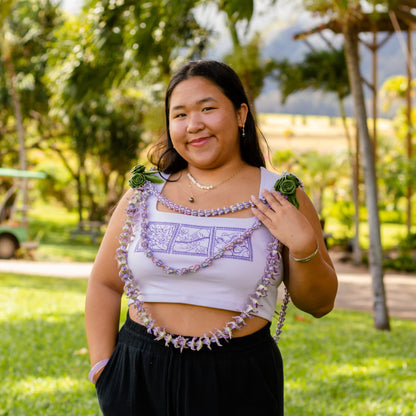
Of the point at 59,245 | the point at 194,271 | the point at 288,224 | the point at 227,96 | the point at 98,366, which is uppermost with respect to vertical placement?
the point at 227,96

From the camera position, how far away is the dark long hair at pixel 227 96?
5.81 feet

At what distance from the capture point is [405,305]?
9.49 m

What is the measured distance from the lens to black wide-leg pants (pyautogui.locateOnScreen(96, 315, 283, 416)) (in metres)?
1.60

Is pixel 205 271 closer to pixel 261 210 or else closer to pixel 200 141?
pixel 261 210

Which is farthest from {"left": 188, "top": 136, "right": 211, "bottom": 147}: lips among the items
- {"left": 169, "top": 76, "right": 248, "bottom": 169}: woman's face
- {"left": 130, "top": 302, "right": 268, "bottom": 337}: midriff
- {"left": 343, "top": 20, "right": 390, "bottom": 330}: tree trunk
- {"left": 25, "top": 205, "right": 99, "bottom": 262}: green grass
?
{"left": 25, "top": 205, "right": 99, "bottom": 262}: green grass

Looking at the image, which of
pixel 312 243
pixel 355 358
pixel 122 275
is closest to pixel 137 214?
pixel 122 275

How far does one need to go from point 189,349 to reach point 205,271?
0.23m

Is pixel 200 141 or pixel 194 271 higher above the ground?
pixel 200 141

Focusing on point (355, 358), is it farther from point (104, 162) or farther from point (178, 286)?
point (104, 162)

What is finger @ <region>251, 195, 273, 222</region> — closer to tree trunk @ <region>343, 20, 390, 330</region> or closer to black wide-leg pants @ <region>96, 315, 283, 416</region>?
black wide-leg pants @ <region>96, 315, 283, 416</region>

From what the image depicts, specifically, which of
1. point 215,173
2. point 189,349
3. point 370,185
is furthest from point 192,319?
point 370,185

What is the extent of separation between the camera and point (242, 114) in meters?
1.83

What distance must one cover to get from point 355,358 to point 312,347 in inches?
18.5

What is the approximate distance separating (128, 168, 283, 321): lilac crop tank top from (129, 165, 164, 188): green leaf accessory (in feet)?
0.58
